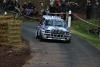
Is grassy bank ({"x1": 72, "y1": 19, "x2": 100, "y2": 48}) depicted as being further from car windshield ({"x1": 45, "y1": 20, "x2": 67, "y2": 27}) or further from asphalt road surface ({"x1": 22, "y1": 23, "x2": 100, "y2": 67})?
car windshield ({"x1": 45, "y1": 20, "x2": 67, "y2": 27})

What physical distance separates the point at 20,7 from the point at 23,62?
91.6ft

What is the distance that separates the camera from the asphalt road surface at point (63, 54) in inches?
813

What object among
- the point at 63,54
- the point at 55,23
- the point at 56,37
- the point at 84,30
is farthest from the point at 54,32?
the point at 84,30

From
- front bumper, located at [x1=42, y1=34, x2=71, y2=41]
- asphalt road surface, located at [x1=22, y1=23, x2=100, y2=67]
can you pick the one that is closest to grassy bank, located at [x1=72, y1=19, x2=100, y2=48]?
asphalt road surface, located at [x1=22, y1=23, x2=100, y2=67]

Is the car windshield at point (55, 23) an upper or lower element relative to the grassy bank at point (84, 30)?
upper

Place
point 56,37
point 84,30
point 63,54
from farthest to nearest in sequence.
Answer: point 84,30 < point 56,37 < point 63,54

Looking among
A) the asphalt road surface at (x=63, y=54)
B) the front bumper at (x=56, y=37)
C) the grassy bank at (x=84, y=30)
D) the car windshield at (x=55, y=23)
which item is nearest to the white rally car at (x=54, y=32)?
the front bumper at (x=56, y=37)

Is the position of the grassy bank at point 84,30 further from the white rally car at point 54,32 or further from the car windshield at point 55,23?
the car windshield at point 55,23

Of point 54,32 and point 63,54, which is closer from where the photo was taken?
point 63,54

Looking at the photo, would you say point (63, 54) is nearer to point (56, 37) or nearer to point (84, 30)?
point (56, 37)

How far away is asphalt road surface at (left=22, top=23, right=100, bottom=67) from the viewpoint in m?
20.6

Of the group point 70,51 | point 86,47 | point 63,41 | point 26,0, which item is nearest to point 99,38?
point 63,41

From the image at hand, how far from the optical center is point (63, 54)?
2403 centimetres

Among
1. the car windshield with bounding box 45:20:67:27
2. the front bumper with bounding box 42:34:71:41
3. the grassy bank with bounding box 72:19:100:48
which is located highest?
the car windshield with bounding box 45:20:67:27
